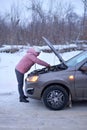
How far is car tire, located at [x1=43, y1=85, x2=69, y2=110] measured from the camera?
8500 mm

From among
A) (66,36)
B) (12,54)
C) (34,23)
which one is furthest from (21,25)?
(12,54)

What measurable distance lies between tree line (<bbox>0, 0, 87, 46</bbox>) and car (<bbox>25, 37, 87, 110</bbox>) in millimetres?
14351

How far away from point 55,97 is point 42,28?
15537 millimetres

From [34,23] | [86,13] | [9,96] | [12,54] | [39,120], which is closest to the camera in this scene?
[39,120]

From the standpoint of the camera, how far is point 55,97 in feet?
28.0

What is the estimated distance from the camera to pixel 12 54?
1964 centimetres

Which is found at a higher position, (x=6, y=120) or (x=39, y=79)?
(x=39, y=79)

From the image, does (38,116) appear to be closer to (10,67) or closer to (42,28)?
(10,67)

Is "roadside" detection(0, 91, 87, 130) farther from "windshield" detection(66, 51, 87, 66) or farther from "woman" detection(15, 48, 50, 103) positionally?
"windshield" detection(66, 51, 87, 66)

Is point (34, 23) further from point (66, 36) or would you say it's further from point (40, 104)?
point (40, 104)

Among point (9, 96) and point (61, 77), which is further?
point (9, 96)

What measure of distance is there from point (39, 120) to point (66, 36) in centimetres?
1656

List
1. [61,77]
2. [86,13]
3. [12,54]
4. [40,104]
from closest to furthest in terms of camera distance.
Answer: [61,77] < [40,104] < [12,54] < [86,13]

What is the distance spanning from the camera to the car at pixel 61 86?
27.9 feet
